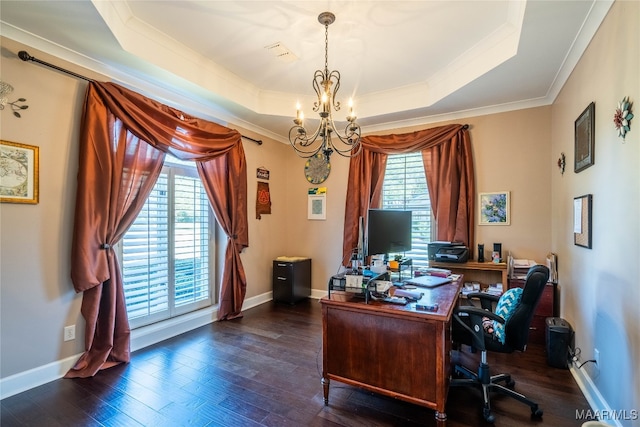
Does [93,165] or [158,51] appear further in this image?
[158,51]

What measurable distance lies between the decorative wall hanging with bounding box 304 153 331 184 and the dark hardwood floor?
2.69 meters

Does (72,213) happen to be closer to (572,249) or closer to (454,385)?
(454,385)

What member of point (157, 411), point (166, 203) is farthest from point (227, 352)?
point (166, 203)

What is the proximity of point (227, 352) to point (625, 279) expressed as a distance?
3131mm

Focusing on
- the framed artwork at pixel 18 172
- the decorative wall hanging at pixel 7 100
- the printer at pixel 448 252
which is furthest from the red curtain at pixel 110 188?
the printer at pixel 448 252

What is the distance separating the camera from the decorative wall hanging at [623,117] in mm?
1630

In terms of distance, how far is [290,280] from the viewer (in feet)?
14.7

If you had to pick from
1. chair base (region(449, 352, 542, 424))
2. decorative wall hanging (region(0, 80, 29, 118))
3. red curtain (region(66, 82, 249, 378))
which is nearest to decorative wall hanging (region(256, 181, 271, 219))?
red curtain (region(66, 82, 249, 378))

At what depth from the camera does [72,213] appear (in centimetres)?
250

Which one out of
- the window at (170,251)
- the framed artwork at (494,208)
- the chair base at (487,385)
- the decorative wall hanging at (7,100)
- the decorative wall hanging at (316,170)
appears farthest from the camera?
the decorative wall hanging at (316,170)

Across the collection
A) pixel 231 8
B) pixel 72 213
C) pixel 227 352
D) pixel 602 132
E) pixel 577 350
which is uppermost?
pixel 231 8

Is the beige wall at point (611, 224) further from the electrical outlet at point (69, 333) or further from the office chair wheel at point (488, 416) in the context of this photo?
the electrical outlet at point (69, 333)

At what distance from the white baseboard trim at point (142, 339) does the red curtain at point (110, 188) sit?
116 mm

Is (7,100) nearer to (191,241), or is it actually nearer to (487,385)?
(191,241)
